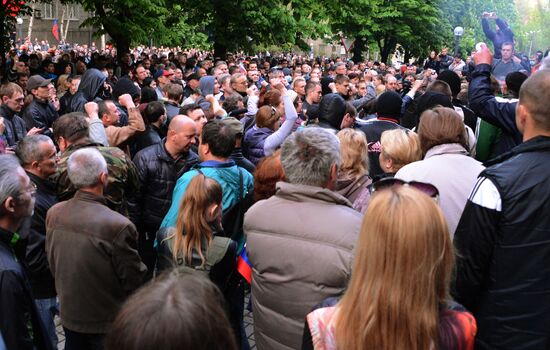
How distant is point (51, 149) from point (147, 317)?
3.20 metres

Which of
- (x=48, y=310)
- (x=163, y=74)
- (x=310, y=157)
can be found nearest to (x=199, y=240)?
(x=310, y=157)

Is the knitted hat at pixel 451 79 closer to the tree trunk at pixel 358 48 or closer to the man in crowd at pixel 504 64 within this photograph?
the man in crowd at pixel 504 64

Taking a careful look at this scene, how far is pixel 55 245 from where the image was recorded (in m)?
3.49

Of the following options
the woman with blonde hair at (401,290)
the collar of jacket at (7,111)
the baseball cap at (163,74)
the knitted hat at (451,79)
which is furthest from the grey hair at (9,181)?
the baseball cap at (163,74)

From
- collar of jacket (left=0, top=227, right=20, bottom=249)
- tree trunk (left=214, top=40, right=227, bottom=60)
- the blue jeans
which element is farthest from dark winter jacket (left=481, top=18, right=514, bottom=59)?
tree trunk (left=214, top=40, right=227, bottom=60)

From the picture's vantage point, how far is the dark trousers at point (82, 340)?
3.58 metres

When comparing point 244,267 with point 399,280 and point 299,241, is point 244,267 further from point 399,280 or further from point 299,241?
point 399,280

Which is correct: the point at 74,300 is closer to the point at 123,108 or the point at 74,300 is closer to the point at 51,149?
the point at 51,149

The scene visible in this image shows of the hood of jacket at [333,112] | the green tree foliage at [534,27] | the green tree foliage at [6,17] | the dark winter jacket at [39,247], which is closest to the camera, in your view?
the dark winter jacket at [39,247]

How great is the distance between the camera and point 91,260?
11.2 feet

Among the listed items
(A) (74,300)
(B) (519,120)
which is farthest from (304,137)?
(A) (74,300)

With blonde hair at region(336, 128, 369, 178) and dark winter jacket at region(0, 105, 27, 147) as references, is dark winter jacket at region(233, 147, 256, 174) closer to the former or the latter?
blonde hair at region(336, 128, 369, 178)

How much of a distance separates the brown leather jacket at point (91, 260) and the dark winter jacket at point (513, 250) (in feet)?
6.54

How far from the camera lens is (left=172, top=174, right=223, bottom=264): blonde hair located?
347 centimetres
